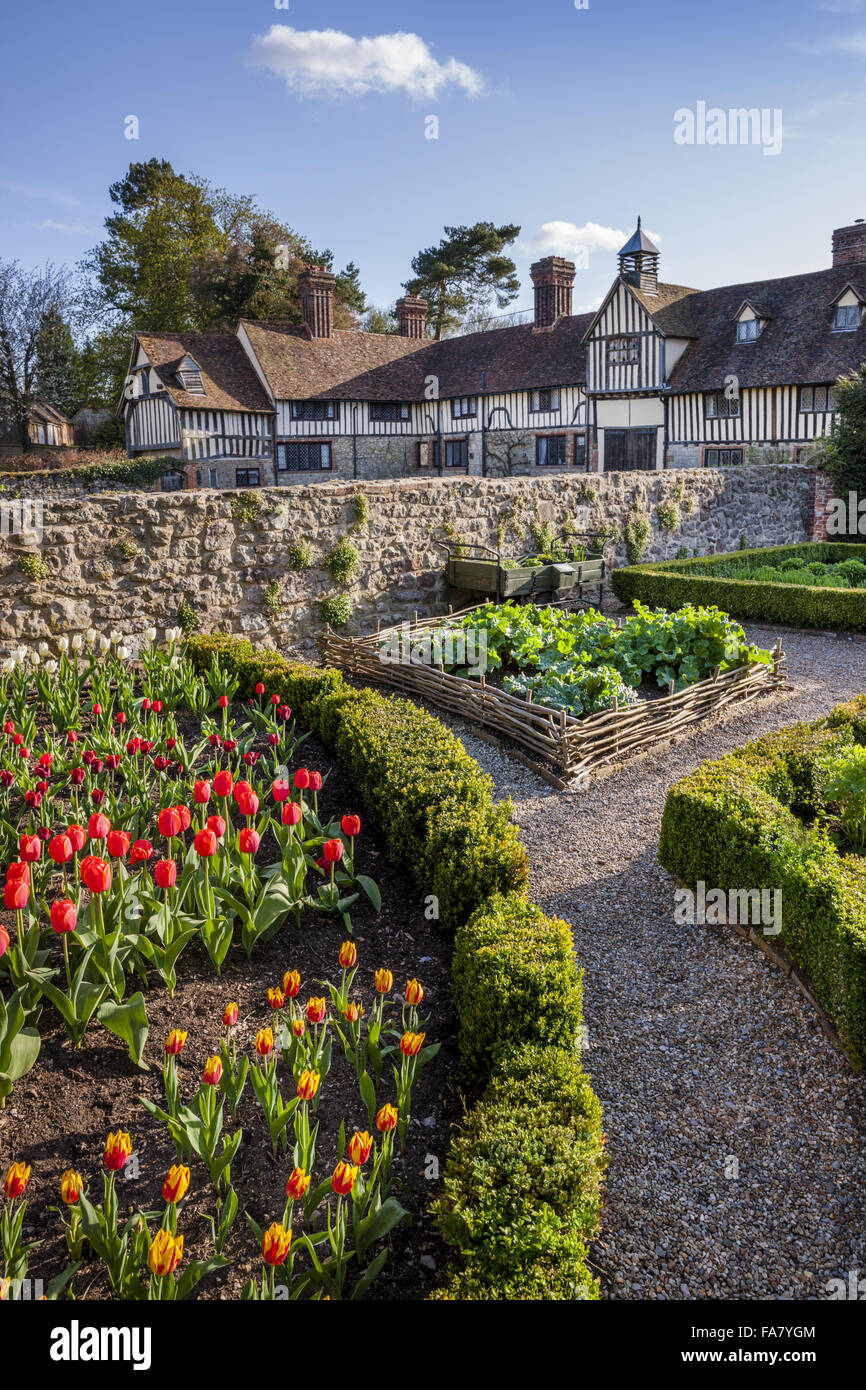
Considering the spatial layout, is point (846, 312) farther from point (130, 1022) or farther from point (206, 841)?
point (130, 1022)

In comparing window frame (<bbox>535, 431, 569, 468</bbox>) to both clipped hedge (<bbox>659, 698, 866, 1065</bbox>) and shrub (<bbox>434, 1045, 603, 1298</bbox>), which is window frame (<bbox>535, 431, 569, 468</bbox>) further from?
shrub (<bbox>434, 1045, 603, 1298</bbox>)

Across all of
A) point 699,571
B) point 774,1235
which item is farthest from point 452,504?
point 774,1235

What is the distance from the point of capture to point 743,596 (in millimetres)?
13039

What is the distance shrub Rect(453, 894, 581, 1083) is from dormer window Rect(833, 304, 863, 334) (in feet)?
76.9

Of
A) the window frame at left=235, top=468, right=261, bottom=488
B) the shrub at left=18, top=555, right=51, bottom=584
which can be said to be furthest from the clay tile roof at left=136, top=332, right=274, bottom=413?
the shrub at left=18, top=555, right=51, bottom=584

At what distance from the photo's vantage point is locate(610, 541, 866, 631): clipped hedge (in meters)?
12.2

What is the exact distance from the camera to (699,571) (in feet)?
47.5

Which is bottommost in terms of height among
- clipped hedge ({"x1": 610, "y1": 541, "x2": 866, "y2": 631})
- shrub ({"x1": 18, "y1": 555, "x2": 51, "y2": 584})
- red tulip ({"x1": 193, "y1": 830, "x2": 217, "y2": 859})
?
red tulip ({"x1": 193, "y1": 830, "x2": 217, "y2": 859})

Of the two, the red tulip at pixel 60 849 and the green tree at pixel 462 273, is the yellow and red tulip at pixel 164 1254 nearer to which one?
the red tulip at pixel 60 849

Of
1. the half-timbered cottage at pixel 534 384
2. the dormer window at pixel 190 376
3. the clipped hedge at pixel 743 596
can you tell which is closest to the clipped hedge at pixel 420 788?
the clipped hedge at pixel 743 596

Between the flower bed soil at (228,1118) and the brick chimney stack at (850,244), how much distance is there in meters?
26.3

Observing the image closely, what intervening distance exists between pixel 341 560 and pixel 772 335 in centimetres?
1865

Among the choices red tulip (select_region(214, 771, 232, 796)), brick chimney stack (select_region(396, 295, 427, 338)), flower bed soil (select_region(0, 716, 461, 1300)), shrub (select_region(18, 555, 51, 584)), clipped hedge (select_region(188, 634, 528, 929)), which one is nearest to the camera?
flower bed soil (select_region(0, 716, 461, 1300))
